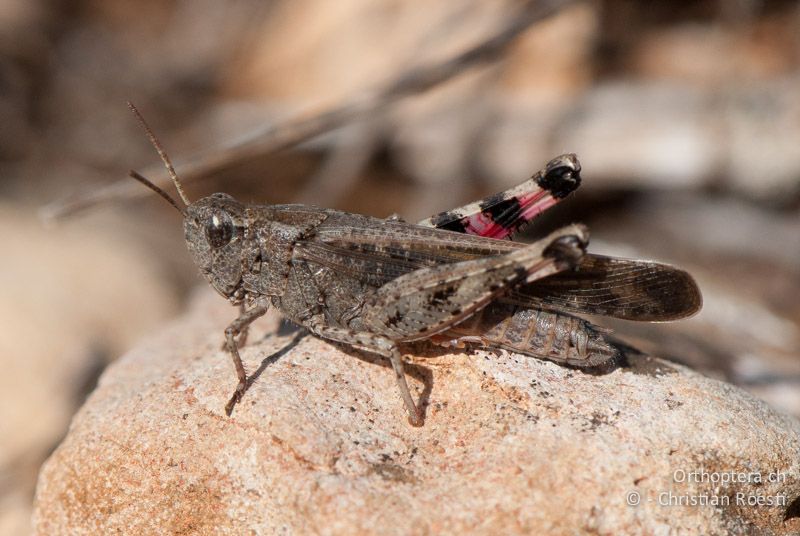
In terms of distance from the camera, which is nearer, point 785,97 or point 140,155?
point 785,97

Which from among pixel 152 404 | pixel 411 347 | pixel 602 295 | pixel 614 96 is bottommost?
pixel 152 404

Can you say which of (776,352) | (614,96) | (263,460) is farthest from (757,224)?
(263,460)

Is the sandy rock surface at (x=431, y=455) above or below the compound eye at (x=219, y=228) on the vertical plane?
below

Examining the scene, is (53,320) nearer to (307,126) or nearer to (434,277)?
(307,126)

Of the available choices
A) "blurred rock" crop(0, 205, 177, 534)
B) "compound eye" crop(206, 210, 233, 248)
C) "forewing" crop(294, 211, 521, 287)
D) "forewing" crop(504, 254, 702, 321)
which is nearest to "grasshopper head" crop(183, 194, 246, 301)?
"compound eye" crop(206, 210, 233, 248)

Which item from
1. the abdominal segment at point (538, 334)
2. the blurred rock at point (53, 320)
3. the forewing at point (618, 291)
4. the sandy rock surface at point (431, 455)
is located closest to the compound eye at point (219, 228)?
the sandy rock surface at point (431, 455)

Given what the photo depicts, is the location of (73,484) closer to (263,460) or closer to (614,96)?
(263,460)

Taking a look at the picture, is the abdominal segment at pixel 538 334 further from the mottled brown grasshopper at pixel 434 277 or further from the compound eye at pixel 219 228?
the compound eye at pixel 219 228

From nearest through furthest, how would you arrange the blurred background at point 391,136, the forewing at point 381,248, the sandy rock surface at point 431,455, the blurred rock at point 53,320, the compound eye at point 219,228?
1. the sandy rock surface at point 431,455
2. the forewing at point 381,248
3. the compound eye at point 219,228
4. the blurred rock at point 53,320
5. the blurred background at point 391,136

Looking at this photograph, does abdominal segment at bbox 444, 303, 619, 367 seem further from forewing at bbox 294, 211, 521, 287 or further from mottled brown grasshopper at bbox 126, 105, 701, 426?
forewing at bbox 294, 211, 521, 287
